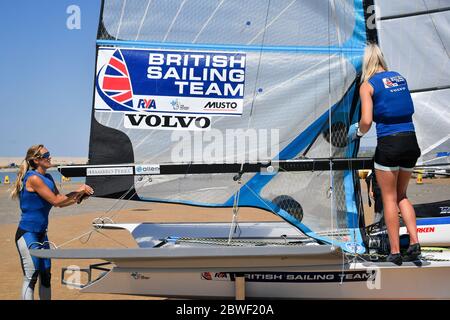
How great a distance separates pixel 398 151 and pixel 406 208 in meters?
0.45

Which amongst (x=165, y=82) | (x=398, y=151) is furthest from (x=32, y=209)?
(x=398, y=151)

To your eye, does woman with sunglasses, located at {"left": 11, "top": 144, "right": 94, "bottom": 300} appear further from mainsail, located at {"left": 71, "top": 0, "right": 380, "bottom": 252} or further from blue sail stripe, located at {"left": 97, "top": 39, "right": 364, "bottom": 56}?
blue sail stripe, located at {"left": 97, "top": 39, "right": 364, "bottom": 56}

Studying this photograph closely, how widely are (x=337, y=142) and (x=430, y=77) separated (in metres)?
1.33

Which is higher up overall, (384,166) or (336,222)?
(384,166)

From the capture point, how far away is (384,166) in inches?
156

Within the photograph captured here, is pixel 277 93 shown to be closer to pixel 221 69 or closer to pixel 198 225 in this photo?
pixel 221 69

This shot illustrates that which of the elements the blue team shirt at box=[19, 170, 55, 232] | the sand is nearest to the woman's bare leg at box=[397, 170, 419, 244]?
the sand

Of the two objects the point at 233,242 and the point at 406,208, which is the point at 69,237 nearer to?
the point at 233,242

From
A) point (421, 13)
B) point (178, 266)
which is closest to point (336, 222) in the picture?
point (178, 266)

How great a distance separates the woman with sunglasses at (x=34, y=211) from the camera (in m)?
4.10

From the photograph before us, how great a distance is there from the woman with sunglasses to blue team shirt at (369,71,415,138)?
2.54m

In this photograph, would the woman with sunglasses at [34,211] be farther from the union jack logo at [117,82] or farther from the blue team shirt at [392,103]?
the blue team shirt at [392,103]

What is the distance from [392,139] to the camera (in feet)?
12.9
